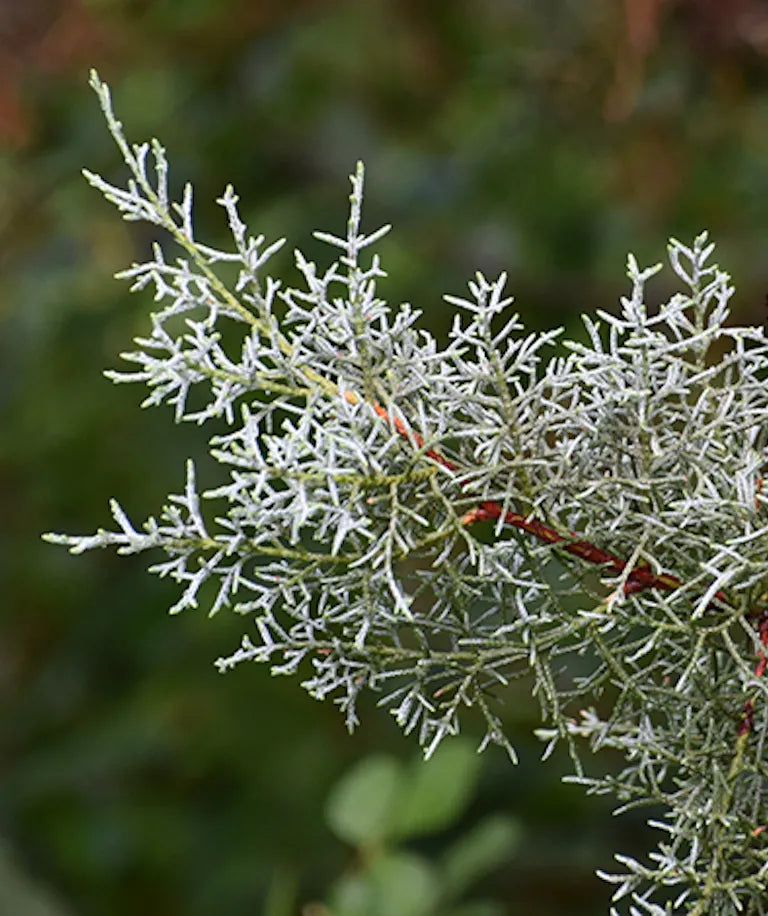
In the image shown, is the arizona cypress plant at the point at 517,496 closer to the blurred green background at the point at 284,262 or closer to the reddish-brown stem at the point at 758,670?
the reddish-brown stem at the point at 758,670

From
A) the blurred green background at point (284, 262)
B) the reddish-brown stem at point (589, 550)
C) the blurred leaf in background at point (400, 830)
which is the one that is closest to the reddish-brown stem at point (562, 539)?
the reddish-brown stem at point (589, 550)

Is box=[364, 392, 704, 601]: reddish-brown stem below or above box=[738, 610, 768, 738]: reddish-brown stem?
above

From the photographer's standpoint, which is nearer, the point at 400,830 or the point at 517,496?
the point at 517,496

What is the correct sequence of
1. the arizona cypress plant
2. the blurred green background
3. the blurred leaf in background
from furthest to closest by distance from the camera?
1. the blurred green background
2. the blurred leaf in background
3. the arizona cypress plant

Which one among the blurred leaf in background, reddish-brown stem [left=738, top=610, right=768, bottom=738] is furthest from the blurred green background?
reddish-brown stem [left=738, top=610, right=768, bottom=738]

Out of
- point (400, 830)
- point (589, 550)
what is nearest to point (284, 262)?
point (400, 830)

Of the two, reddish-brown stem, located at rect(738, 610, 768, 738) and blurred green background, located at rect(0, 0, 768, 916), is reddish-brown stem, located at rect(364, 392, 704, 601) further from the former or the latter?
blurred green background, located at rect(0, 0, 768, 916)

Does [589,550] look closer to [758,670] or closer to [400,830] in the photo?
[758,670]

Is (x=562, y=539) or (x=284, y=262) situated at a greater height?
(x=284, y=262)
